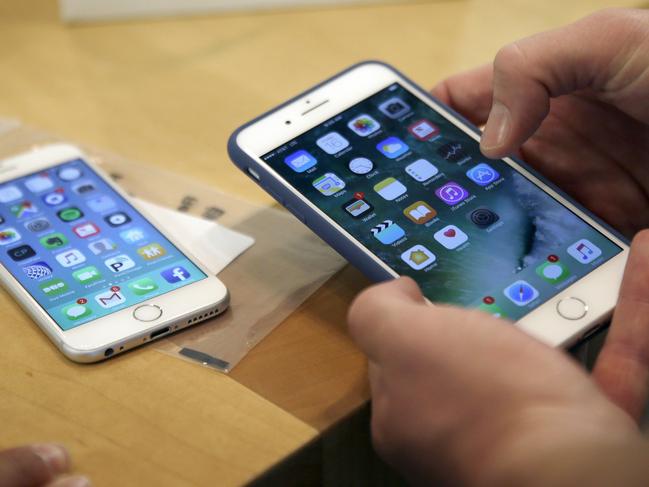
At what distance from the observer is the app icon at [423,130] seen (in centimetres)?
74

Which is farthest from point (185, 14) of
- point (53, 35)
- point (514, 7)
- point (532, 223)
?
point (532, 223)

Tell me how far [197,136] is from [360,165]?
23 centimetres

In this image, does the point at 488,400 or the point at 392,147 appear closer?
the point at 488,400

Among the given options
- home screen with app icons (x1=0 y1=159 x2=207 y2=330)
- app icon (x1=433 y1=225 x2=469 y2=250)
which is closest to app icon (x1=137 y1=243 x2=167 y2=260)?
home screen with app icons (x1=0 y1=159 x2=207 y2=330)

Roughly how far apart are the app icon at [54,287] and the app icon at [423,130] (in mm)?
295

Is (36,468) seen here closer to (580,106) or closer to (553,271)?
(553,271)

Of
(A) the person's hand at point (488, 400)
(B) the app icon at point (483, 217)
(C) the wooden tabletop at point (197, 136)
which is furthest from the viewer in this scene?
(B) the app icon at point (483, 217)

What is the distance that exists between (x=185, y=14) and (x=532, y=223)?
1.80 feet

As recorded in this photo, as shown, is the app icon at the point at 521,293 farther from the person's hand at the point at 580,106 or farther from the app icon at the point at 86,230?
the app icon at the point at 86,230

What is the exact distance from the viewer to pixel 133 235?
72 cm

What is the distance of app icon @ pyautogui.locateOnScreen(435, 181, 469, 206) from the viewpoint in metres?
0.70

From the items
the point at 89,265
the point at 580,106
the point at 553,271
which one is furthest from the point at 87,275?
the point at 580,106

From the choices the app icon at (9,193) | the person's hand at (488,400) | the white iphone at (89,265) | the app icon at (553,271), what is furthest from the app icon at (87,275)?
the app icon at (553,271)

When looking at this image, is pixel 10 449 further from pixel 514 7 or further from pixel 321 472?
pixel 514 7
